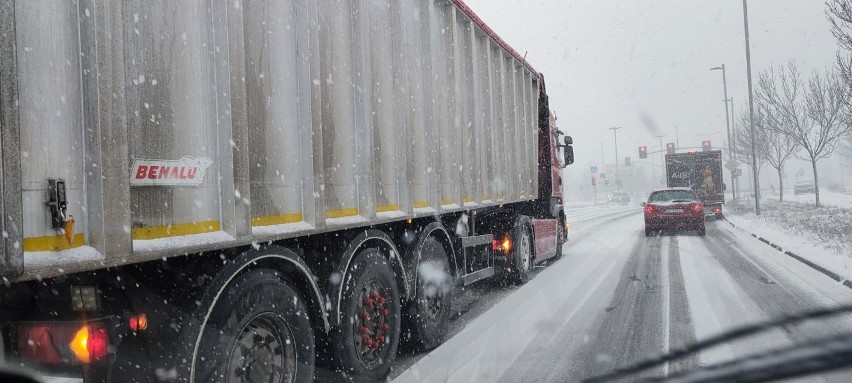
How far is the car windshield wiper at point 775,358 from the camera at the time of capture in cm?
133

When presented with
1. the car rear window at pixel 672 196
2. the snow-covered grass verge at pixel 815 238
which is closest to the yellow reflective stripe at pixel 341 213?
the snow-covered grass verge at pixel 815 238

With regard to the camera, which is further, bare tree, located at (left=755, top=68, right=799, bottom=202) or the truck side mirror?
bare tree, located at (left=755, top=68, right=799, bottom=202)

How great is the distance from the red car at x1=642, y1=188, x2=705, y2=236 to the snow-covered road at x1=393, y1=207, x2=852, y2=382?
6210 mm

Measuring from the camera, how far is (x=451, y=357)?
222 inches

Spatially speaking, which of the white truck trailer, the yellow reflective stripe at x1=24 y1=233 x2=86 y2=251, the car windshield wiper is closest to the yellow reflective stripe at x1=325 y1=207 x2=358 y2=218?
the white truck trailer

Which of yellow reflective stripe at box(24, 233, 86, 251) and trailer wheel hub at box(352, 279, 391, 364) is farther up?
yellow reflective stripe at box(24, 233, 86, 251)

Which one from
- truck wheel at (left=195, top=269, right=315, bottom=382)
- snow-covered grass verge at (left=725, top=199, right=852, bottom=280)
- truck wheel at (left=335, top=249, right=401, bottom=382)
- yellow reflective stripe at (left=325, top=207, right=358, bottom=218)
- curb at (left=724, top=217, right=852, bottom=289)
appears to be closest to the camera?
truck wheel at (left=195, top=269, right=315, bottom=382)

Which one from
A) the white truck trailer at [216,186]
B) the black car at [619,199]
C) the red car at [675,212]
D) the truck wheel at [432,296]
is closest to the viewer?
the white truck trailer at [216,186]

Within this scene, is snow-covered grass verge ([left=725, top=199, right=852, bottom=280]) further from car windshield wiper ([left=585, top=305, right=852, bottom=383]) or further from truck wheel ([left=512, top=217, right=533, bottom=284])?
car windshield wiper ([left=585, top=305, right=852, bottom=383])

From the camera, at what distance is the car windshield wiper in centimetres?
133

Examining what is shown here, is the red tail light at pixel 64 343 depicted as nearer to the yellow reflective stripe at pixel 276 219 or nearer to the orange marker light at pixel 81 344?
the orange marker light at pixel 81 344

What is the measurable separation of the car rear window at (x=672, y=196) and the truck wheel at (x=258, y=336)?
61.0 ft

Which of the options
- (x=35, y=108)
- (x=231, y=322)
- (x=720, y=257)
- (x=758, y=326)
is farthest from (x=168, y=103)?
(x=720, y=257)

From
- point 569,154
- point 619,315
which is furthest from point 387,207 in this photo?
point 569,154
